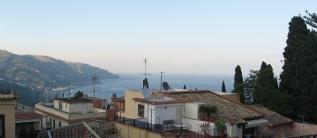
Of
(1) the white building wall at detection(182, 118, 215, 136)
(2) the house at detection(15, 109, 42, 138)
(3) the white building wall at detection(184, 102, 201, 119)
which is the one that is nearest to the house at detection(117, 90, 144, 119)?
(3) the white building wall at detection(184, 102, 201, 119)

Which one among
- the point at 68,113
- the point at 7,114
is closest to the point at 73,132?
the point at 7,114

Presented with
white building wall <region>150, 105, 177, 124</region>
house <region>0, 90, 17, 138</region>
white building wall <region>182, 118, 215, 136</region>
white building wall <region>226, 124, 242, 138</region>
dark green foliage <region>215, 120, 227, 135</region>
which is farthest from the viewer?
white building wall <region>150, 105, 177, 124</region>

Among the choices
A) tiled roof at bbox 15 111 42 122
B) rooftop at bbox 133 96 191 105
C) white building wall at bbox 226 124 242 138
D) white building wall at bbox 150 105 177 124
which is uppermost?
rooftop at bbox 133 96 191 105

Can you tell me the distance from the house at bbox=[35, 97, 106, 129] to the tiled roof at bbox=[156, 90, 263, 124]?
822 centimetres

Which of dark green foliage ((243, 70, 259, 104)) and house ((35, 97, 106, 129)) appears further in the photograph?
dark green foliage ((243, 70, 259, 104))

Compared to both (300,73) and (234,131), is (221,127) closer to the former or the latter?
(234,131)

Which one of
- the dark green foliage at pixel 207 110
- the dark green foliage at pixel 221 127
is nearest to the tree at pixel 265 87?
the dark green foliage at pixel 207 110

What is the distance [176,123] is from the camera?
87.4 ft

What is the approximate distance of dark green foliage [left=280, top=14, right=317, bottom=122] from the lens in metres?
33.8

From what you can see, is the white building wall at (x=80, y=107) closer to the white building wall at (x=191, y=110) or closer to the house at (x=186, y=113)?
the house at (x=186, y=113)

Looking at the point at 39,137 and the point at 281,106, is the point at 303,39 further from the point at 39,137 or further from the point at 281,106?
the point at 39,137

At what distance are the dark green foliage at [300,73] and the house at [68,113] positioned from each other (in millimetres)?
15798

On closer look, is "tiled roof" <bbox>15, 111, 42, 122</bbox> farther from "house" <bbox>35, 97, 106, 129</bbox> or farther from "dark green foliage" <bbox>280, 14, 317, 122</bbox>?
"dark green foliage" <bbox>280, 14, 317, 122</bbox>

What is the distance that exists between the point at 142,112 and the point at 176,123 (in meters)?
2.34
